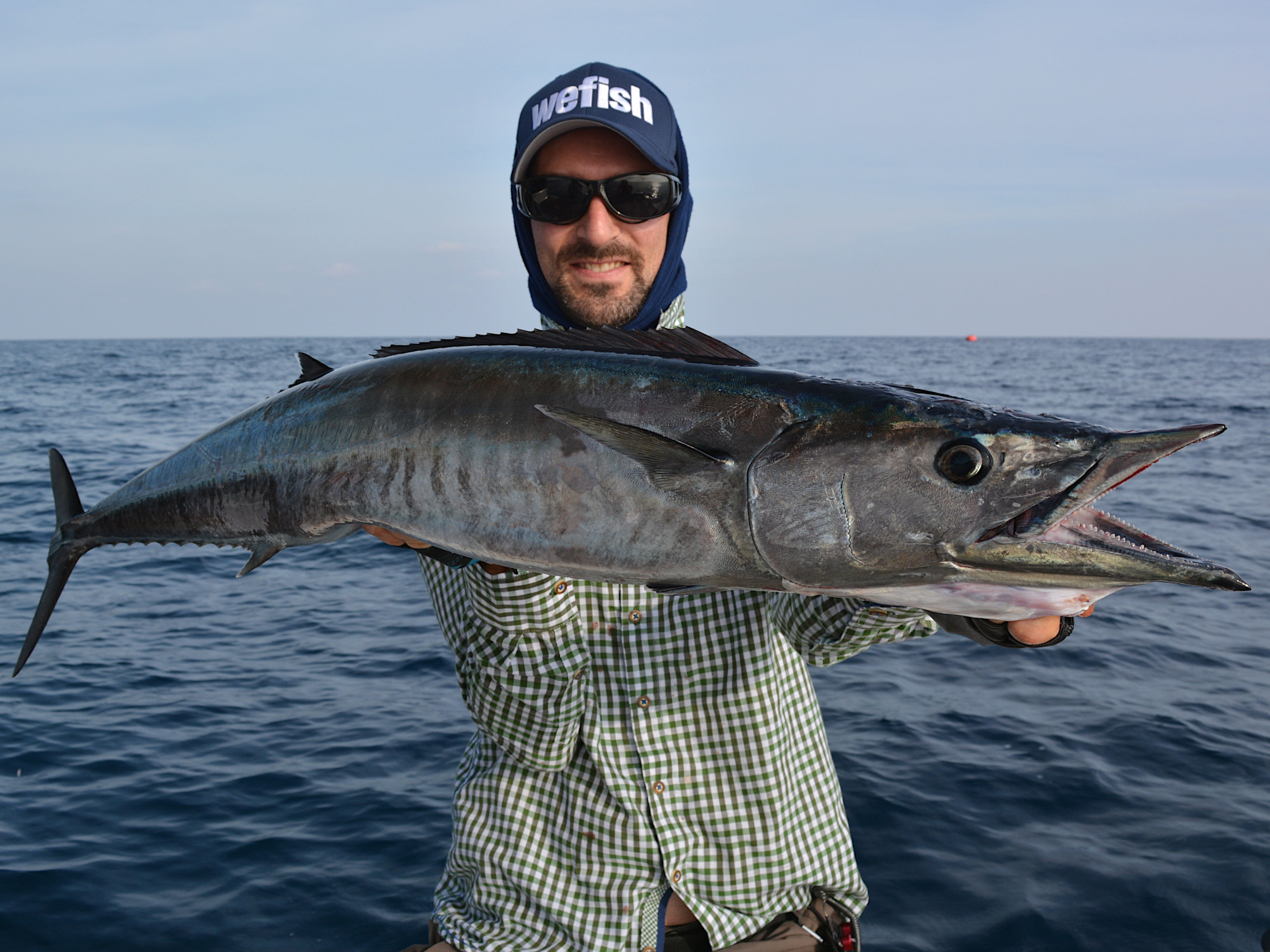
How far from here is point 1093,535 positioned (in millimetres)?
1862

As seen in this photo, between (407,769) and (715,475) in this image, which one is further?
(407,769)

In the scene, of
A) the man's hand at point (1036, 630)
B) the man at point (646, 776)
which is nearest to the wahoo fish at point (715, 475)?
the man's hand at point (1036, 630)

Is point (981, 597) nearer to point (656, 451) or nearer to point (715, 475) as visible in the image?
point (715, 475)

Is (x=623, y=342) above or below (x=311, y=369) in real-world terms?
above

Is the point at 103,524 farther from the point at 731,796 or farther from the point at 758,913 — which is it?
the point at 758,913

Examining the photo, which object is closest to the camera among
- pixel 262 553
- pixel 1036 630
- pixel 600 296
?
pixel 1036 630

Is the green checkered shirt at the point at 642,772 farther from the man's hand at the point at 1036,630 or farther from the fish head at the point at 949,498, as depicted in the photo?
the fish head at the point at 949,498

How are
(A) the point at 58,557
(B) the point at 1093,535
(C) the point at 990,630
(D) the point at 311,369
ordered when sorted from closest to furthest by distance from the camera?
(B) the point at 1093,535 < (C) the point at 990,630 < (D) the point at 311,369 < (A) the point at 58,557

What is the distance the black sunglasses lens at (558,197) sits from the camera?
349 cm

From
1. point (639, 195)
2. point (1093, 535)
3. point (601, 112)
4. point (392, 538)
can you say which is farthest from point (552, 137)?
point (1093, 535)

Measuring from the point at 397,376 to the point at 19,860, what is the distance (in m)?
6.31

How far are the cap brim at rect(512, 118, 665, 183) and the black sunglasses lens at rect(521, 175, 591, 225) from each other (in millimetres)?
125

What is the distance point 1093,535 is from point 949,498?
0.29 m

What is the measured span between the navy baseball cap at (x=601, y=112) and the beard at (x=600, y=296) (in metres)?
0.39
